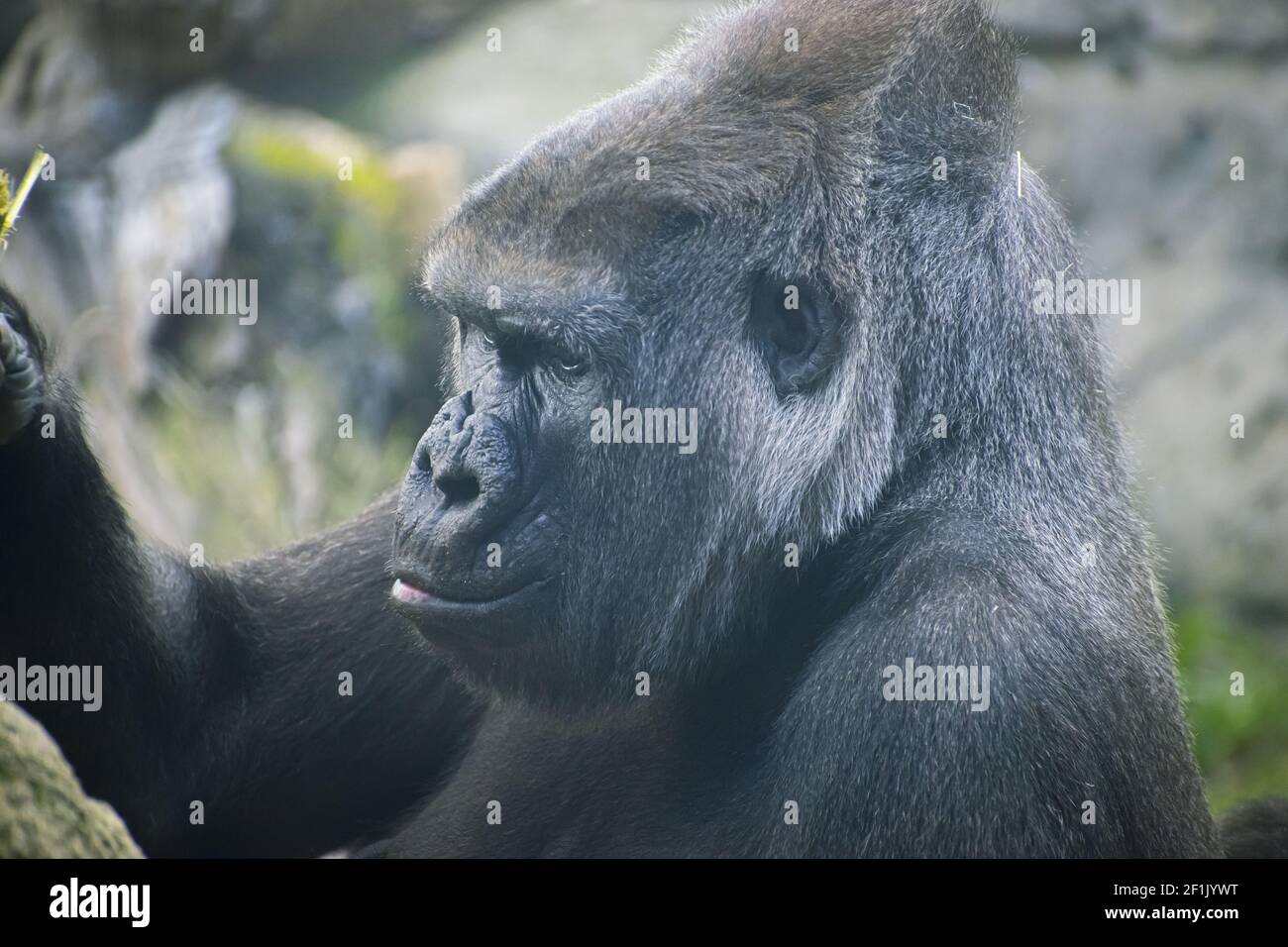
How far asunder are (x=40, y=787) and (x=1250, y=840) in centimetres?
400

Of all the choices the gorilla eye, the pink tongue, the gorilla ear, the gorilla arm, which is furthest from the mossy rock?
the gorilla ear

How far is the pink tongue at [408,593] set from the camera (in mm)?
3792

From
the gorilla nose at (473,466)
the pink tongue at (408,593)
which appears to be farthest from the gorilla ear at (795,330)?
the pink tongue at (408,593)

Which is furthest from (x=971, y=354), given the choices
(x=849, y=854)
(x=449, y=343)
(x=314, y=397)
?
(x=314, y=397)

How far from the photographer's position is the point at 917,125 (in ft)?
13.1

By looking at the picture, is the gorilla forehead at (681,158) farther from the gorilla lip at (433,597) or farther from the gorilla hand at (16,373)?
the gorilla hand at (16,373)

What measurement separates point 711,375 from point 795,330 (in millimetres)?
256

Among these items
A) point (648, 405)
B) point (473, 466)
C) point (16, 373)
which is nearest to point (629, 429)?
point (648, 405)

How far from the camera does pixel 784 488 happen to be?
3.77m

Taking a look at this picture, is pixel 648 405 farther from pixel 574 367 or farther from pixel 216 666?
pixel 216 666

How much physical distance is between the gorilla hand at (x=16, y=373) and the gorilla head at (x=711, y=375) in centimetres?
104

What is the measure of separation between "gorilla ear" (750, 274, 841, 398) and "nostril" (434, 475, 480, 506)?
860 millimetres

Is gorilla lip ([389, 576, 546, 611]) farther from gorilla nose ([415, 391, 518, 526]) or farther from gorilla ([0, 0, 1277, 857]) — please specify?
gorilla nose ([415, 391, 518, 526])

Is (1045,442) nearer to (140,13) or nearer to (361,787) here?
(361,787)
